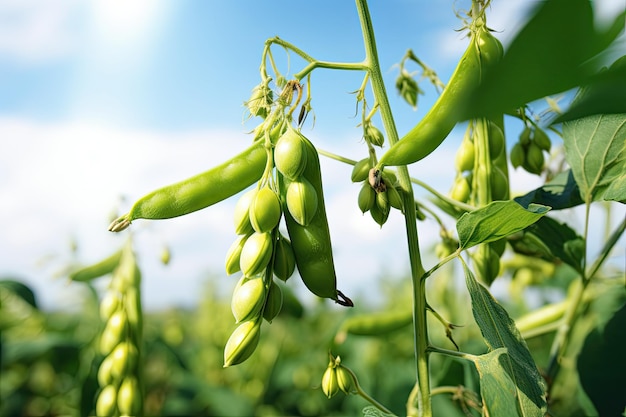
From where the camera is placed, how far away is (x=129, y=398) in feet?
6.48

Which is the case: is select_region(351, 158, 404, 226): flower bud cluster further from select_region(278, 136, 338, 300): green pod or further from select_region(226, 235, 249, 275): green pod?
select_region(226, 235, 249, 275): green pod

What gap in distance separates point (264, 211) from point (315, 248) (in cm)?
13

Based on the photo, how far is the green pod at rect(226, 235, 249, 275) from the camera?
116cm

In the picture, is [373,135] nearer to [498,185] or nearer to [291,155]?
[291,155]

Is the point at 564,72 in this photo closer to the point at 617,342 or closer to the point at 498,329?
the point at 498,329

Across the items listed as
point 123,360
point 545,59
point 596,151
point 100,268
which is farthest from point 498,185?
point 100,268

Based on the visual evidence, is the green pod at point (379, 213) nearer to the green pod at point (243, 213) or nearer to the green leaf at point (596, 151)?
the green pod at point (243, 213)

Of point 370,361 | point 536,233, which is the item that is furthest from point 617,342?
point 370,361

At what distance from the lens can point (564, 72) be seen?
335 millimetres

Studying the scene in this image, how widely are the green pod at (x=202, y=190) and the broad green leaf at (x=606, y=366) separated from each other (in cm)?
117

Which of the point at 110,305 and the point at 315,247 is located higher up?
the point at 315,247

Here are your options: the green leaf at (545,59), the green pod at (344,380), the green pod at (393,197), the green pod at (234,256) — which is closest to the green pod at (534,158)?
the green pod at (393,197)

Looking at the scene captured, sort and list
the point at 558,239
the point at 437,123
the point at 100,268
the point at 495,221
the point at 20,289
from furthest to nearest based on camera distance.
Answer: the point at 100,268 < the point at 20,289 < the point at 558,239 < the point at 495,221 < the point at 437,123

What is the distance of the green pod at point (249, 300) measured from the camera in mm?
1098
